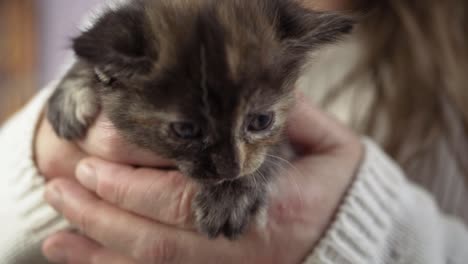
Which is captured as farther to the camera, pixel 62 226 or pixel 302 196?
pixel 62 226

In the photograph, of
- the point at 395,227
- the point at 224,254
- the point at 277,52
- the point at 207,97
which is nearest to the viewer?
the point at 207,97

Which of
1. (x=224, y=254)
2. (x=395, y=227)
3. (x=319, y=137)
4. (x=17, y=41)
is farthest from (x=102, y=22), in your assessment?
(x=17, y=41)

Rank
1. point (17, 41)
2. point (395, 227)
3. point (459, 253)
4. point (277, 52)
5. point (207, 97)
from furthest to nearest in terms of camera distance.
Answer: point (17, 41) → point (459, 253) → point (395, 227) → point (277, 52) → point (207, 97)

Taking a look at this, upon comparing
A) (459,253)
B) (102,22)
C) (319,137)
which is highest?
(102,22)

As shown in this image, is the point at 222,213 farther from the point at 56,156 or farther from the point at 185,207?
the point at 56,156

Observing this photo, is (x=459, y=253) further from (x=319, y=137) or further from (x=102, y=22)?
(x=102, y=22)

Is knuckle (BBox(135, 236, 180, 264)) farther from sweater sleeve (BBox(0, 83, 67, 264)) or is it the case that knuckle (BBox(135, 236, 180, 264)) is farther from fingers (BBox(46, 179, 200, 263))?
sweater sleeve (BBox(0, 83, 67, 264))
